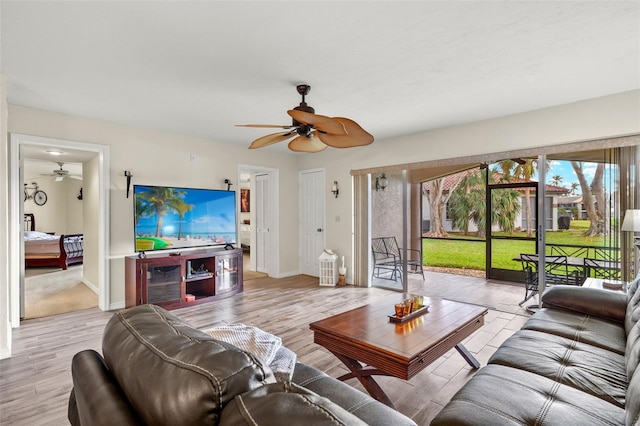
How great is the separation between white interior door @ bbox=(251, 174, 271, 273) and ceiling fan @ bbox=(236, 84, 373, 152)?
3.27 meters

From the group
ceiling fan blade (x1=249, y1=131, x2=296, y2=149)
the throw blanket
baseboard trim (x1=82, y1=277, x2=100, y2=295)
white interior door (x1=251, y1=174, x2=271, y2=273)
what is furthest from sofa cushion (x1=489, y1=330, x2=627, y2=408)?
baseboard trim (x1=82, y1=277, x2=100, y2=295)

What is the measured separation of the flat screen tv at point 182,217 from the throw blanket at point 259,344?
343cm

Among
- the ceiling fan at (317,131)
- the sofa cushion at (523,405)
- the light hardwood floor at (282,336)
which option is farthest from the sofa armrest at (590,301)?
the ceiling fan at (317,131)

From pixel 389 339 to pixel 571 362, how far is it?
93 centimetres

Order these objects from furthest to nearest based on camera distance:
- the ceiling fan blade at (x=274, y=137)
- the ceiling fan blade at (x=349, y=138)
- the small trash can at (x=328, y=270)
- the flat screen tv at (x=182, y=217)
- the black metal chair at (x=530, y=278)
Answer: the small trash can at (x=328, y=270) < the black metal chair at (x=530, y=278) < the flat screen tv at (x=182, y=217) < the ceiling fan blade at (x=274, y=137) < the ceiling fan blade at (x=349, y=138)

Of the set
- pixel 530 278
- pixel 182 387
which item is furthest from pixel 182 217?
pixel 530 278

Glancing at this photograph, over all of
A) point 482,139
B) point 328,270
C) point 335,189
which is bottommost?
point 328,270

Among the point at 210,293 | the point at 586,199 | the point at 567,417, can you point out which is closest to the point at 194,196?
the point at 210,293

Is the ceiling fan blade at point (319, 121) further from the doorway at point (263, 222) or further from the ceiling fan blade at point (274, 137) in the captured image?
the doorway at point (263, 222)

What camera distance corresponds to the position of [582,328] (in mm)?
2068

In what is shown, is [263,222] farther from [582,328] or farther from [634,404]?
[634,404]

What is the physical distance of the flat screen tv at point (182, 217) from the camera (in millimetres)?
4344

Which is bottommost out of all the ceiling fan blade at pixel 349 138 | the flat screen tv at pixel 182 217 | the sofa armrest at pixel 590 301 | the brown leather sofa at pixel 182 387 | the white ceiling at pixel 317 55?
the sofa armrest at pixel 590 301

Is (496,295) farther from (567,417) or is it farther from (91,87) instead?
(91,87)
